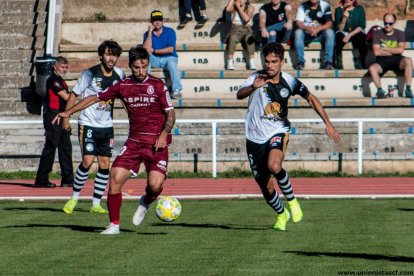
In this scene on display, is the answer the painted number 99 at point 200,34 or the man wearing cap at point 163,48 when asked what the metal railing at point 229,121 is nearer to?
the man wearing cap at point 163,48

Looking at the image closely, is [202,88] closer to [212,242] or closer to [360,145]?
[360,145]

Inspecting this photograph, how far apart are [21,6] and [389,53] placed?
9012mm

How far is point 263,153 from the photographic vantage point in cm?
1281

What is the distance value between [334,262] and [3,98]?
15685 mm

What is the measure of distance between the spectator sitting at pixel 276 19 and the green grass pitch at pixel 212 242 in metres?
9.10

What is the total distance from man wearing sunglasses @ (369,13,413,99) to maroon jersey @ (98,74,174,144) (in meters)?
12.0

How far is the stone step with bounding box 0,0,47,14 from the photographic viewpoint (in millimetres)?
26484

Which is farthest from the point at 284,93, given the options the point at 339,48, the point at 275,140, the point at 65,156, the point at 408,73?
the point at 339,48

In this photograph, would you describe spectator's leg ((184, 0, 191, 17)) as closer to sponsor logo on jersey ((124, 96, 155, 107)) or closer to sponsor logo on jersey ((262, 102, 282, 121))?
sponsor logo on jersey ((262, 102, 282, 121))

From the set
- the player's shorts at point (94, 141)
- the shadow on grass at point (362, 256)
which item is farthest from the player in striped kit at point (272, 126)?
the player's shorts at point (94, 141)

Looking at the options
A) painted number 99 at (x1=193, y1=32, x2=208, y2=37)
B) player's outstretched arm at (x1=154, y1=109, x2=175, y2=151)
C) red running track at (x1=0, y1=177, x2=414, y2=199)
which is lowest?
red running track at (x1=0, y1=177, x2=414, y2=199)

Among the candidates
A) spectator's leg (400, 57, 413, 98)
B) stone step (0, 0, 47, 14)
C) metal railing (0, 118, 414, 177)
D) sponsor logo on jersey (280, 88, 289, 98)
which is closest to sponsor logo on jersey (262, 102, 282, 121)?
sponsor logo on jersey (280, 88, 289, 98)

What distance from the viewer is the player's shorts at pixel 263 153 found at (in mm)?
12773

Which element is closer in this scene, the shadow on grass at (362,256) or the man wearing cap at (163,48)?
the shadow on grass at (362,256)
